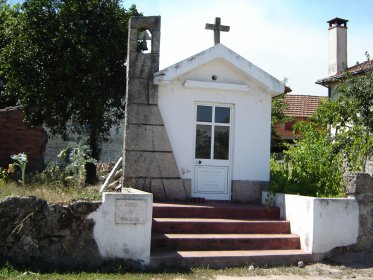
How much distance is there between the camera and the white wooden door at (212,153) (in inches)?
413

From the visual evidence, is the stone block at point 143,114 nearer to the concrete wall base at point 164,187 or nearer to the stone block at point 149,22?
the concrete wall base at point 164,187

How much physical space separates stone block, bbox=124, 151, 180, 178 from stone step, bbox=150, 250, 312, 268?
7.75 ft

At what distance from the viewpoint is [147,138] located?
9961 mm

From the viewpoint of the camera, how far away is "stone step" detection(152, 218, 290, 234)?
852 cm

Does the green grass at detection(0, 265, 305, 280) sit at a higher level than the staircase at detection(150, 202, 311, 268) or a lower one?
lower

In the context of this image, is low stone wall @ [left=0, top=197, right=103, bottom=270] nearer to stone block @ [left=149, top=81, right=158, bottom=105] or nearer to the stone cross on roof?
stone block @ [left=149, top=81, right=158, bottom=105]

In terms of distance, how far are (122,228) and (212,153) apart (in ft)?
11.9

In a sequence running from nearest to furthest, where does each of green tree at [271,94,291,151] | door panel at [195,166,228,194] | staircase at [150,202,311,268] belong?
staircase at [150,202,311,268] → door panel at [195,166,228,194] → green tree at [271,94,291,151]

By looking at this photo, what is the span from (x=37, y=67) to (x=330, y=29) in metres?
14.8

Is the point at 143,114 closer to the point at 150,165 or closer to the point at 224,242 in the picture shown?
the point at 150,165

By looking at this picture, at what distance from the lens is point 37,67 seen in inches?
583

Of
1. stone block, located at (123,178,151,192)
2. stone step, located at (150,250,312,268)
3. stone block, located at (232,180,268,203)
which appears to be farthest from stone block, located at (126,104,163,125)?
stone step, located at (150,250,312,268)

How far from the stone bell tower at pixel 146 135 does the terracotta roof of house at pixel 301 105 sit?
2361cm

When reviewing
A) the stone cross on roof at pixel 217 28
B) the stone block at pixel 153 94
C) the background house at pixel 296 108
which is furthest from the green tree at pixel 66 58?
the background house at pixel 296 108
